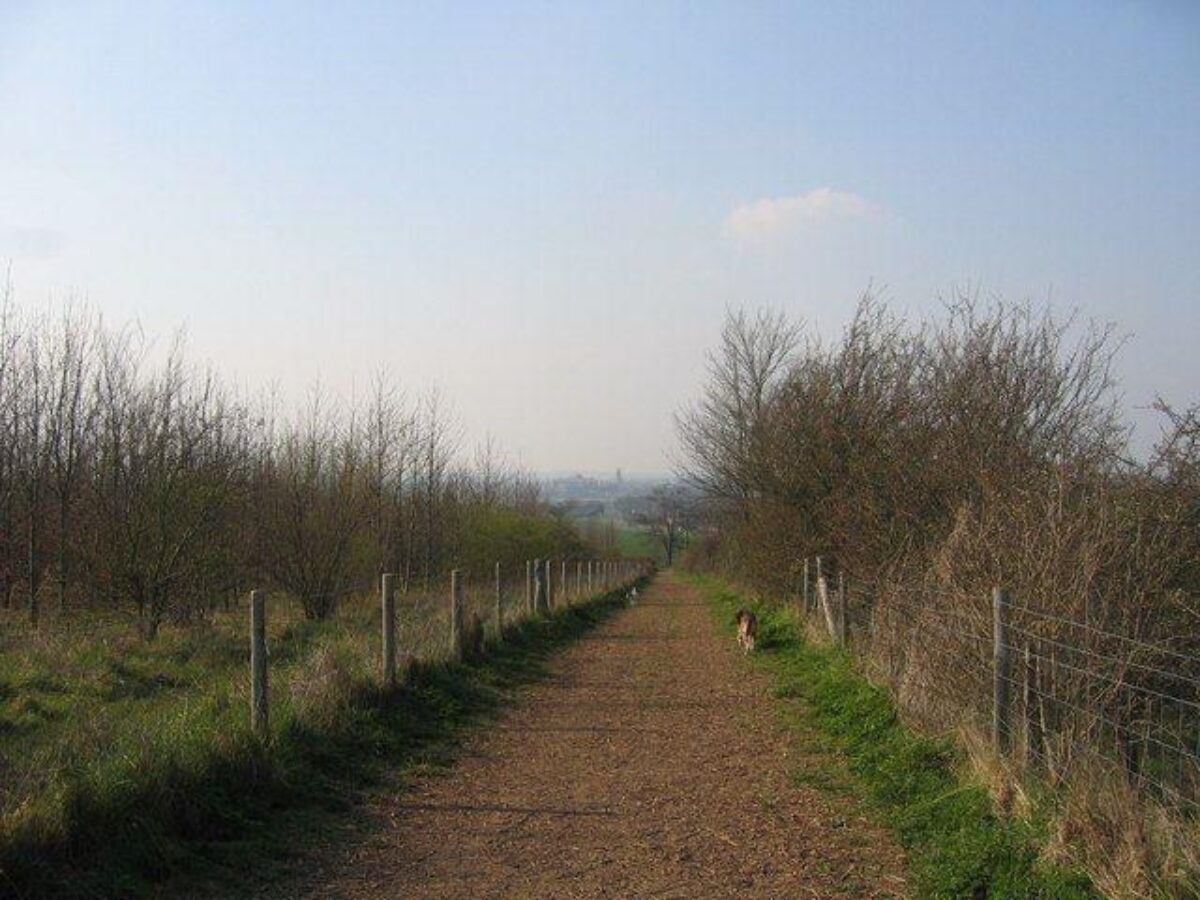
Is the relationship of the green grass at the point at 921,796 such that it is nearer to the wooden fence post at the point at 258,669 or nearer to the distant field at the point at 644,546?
the wooden fence post at the point at 258,669

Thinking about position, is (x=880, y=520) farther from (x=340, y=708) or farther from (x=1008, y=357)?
(x=340, y=708)

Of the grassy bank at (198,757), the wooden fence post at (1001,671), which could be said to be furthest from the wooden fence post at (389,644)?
the wooden fence post at (1001,671)

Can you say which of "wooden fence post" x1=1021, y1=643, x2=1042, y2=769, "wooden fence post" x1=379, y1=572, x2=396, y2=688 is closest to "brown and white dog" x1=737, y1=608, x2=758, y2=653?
"wooden fence post" x1=379, y1=572, x2=396, y2=688

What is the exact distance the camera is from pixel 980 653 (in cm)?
834

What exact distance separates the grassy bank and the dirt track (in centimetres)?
56

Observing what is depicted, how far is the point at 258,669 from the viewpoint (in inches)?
321

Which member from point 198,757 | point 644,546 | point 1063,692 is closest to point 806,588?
point 1063,692

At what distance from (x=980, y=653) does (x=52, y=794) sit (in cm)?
Result: 639

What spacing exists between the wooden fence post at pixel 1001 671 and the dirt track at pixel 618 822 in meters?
1.20

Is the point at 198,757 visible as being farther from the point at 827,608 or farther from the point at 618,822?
the point at 827,608

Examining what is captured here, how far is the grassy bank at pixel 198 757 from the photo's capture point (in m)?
5.57

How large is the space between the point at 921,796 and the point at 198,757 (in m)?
4.85

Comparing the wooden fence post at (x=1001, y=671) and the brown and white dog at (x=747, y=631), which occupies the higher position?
the wooden fence post at (x=1001, y=671)

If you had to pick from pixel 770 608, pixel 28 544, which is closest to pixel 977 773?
pixel 28 544
